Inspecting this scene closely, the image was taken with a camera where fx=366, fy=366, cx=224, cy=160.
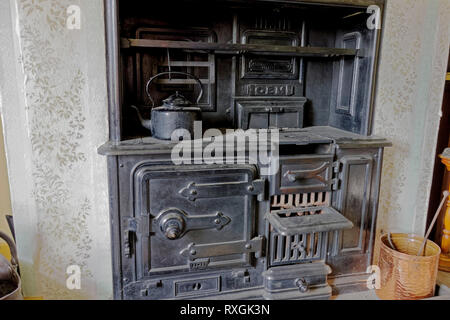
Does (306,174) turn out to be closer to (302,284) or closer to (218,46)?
(302,284)

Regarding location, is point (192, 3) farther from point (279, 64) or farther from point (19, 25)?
point (19, 25)

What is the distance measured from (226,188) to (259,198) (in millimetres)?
166

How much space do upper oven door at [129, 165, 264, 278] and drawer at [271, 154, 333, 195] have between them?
98 millimetres

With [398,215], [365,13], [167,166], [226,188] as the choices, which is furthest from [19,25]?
[398,215]

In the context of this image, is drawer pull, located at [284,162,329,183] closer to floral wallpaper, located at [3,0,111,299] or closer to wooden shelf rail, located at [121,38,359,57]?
wooden shelf rail, located at [121,38,359,57]

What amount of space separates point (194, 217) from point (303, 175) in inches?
20.9

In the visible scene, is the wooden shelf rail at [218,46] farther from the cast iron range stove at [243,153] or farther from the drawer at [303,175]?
the drawer at [303,175]

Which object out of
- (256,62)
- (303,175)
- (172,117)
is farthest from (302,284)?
(256,62)

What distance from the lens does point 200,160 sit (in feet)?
5.23

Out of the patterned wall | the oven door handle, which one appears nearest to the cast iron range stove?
the oven door handle

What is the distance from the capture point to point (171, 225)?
155 cm

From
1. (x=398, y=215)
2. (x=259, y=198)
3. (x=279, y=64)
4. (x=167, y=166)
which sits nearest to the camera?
(x=167, y=166)

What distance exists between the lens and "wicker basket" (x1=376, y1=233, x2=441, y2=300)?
5.90 ft

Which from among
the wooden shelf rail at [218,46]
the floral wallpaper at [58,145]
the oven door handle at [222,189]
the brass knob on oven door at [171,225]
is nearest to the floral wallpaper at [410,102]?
the wooden shelf rail at [218,46]
